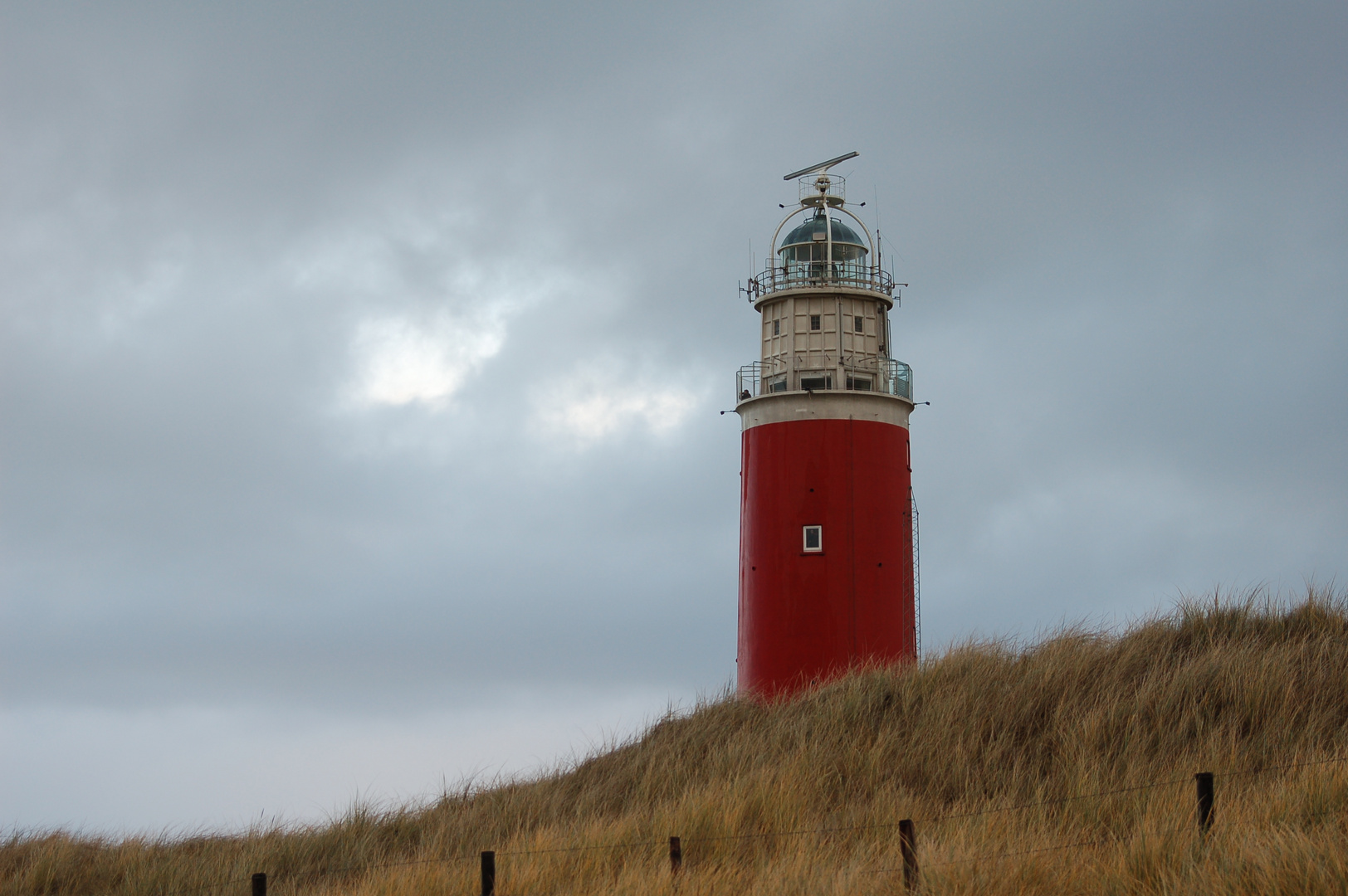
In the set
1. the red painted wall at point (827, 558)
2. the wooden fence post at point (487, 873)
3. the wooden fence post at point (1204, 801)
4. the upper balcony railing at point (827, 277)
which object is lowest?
the wooden fence post at point (487, 873)

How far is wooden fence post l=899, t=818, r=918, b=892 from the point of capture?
848cm

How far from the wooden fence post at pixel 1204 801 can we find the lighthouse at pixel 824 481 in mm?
11924

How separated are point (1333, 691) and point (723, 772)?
6003 mm

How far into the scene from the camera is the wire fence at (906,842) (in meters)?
8.75

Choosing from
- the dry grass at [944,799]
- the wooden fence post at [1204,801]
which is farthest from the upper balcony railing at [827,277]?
the wooden fence post at [1204,801]

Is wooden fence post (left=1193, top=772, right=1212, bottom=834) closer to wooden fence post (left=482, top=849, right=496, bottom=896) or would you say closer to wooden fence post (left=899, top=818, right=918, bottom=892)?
wooden fence post (left=899, top=818, right=918, bottom=892)

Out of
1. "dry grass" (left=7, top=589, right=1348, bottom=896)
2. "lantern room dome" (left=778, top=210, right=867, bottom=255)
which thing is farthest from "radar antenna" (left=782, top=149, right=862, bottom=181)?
"dry grass" (left=7, top=589, right=1348, bottom=896)

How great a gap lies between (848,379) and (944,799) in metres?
12.0

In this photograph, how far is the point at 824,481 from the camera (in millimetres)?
22203

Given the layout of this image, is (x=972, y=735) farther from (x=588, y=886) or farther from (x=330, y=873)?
(x=330, y=873)

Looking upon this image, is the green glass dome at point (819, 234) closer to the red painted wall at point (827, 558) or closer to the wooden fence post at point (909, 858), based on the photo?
the red painted wall at point (827, 558)

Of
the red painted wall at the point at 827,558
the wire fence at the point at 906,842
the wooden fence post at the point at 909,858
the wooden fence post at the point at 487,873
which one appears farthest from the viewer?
the red painted wall at the point at 827,558

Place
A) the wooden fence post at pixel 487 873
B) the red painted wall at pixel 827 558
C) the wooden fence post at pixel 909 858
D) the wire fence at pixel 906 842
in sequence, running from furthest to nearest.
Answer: the red painted wall at pixel 827 558, the wire fence at pixel 906 842, the wooden fence post at pixel 487 873, the wooden fence post at pixel 909 858

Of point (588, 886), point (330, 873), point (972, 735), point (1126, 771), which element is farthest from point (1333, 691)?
point (330, 873)
